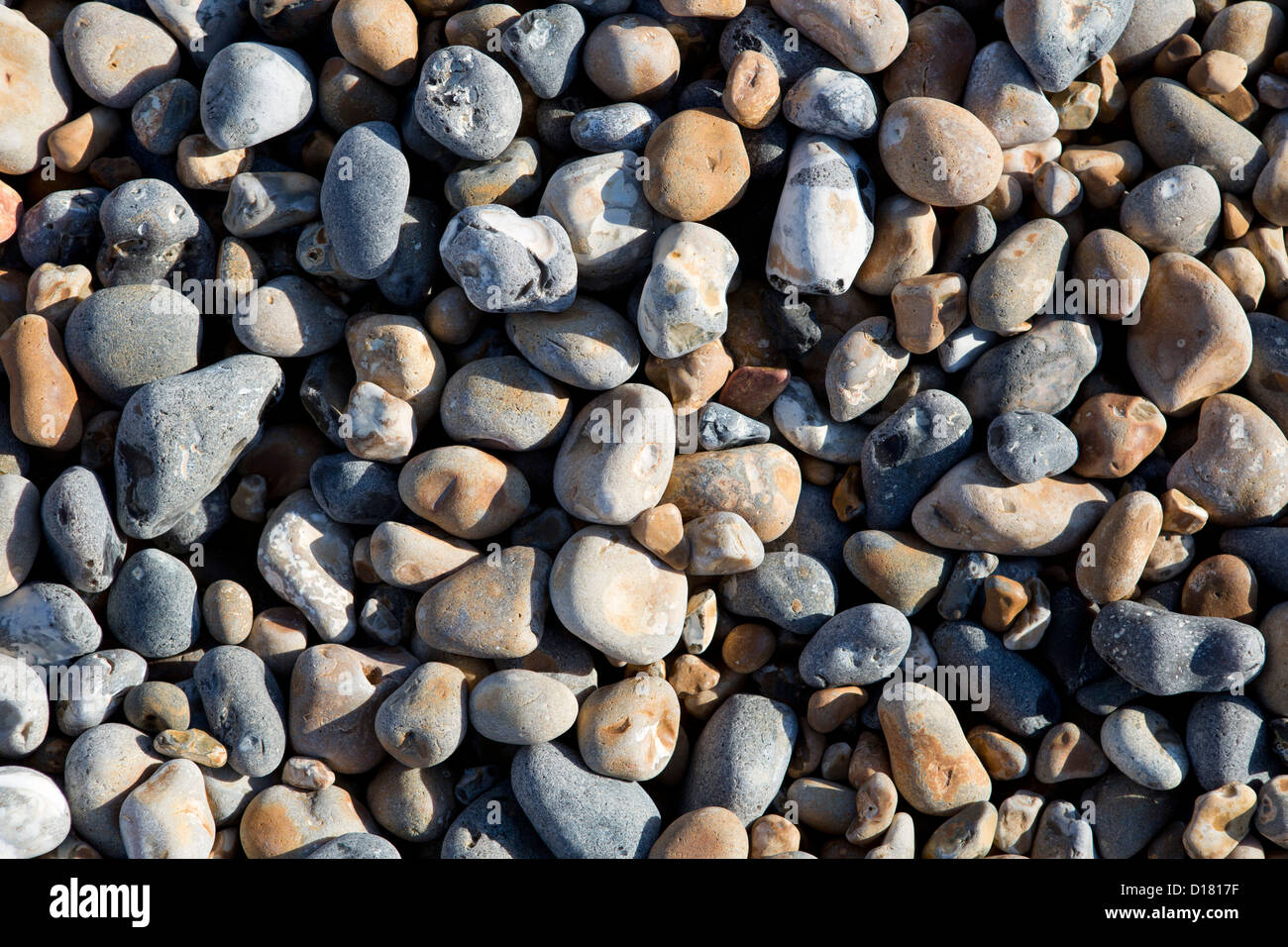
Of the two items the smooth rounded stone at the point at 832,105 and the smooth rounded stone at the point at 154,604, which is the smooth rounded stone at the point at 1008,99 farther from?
the smooth rounded stone at the point at 154,604

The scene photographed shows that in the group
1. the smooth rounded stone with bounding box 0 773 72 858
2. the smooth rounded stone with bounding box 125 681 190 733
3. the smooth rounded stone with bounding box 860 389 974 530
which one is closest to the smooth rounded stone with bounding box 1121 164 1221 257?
the smooth rounded stone with bounding box 860 389 974 530

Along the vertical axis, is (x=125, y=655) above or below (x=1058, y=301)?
below

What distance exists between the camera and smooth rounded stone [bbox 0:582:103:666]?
3.03m

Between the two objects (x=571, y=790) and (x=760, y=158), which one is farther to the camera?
(x=760, y=158)

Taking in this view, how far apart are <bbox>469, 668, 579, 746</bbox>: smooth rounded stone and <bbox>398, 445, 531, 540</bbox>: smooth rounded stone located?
49cm

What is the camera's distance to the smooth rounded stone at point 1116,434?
3119 millimetres

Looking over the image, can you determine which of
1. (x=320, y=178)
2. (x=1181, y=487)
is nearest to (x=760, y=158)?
(x=320, y=178)

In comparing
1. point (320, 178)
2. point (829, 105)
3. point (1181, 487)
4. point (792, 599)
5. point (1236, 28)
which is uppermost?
point (1236, 28)

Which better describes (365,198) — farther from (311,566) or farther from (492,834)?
(492,834)

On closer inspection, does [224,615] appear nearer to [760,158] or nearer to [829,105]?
[760,158]

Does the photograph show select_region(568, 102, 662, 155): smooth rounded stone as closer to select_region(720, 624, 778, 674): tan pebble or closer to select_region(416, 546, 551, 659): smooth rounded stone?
select_region(416, 546, 551, 659): smooth rounded stone

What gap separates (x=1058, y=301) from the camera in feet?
10.5

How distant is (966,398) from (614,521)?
1256 mm
